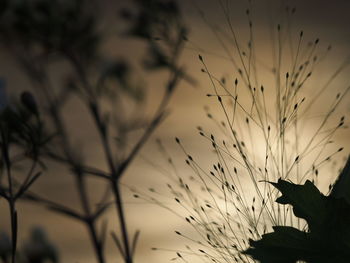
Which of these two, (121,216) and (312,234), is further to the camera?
(121,216)

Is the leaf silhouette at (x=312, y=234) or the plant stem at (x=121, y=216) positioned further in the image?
the plant stem at (x=121, y=216)

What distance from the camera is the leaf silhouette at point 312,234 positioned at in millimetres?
732

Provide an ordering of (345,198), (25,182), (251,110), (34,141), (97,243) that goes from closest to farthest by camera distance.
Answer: (345,198)
(251,110)
(25,182)
(34,141)
(97,243)

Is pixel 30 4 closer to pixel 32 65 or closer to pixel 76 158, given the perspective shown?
pixel 32 65

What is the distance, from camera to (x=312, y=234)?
0.75 metres

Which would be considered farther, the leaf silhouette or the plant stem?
the plant stem

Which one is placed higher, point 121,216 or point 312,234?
point 121,216

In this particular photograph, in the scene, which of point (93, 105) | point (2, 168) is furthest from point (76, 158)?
point (2, 168)

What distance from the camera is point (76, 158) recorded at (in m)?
2.37

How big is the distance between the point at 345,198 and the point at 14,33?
6.74 ft

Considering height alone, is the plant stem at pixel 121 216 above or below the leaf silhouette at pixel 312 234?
above

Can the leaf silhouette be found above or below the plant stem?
below

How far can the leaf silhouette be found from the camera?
0.73 metres

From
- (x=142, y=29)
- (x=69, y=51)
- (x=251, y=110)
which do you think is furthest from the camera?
(x=69, y=51)
